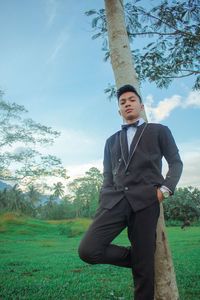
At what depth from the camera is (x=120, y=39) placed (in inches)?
133

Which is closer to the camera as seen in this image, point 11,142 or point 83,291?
point 83,291

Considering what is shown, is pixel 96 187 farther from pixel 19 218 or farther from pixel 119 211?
pixel 119 211

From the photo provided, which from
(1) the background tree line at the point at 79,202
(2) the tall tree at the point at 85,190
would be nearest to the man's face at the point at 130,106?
(1) the background tree line at the point at 79,202

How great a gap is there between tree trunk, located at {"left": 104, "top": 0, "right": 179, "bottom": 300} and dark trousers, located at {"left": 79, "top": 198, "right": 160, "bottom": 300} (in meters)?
0.50

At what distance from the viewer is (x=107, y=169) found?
106 inches

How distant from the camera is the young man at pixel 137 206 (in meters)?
2.06

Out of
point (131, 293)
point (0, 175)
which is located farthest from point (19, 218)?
point (131, 293)

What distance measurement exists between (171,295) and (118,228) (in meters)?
1.12

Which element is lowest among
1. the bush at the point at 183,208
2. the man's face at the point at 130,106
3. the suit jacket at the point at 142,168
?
the bush at the point at 183,208

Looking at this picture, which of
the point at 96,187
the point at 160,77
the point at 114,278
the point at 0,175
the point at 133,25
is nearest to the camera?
the point at 114,278

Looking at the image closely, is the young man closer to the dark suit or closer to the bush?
the dark suit

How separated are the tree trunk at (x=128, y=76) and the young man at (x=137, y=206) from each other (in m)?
0.49

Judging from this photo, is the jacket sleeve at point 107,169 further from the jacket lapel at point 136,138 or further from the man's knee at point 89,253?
the man's knee at point 89,253

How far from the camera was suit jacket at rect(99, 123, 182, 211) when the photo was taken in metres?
2.12
